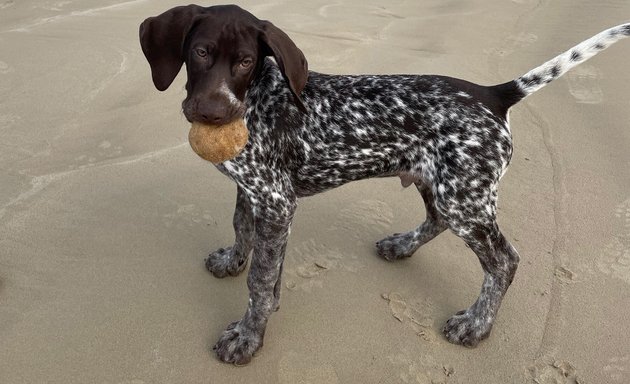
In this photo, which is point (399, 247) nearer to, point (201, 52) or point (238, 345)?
point (238, 345)

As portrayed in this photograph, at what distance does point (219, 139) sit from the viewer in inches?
112

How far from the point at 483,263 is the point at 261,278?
126cm

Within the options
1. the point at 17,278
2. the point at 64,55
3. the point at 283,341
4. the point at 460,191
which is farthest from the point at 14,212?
the point at 460,191

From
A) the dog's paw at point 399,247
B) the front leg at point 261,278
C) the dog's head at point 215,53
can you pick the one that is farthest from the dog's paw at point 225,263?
the dog's head at point 215,53

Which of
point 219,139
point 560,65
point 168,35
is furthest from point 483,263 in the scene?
point 168,35

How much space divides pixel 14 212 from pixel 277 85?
2.22 meters

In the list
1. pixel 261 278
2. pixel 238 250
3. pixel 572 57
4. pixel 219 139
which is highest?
pixel 572 57

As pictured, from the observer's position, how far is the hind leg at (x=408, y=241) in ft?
13.0

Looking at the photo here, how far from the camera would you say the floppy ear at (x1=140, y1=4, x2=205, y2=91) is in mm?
2803

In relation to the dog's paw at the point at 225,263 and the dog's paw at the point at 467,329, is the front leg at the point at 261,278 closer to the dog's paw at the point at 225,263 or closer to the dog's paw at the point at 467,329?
the dog's paw at the point at 225,263

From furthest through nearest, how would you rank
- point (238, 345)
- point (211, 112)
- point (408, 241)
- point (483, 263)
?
point (408, 241) → point (483, 263) → point (238, 345) → point (211, 112)

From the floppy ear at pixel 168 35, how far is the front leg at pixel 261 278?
84 centimetres

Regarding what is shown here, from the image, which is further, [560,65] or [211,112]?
[560,65]

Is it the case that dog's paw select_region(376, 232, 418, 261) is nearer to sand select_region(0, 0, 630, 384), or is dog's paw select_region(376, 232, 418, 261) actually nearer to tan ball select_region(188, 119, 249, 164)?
sand select_region(0, 0, 630, 384)
